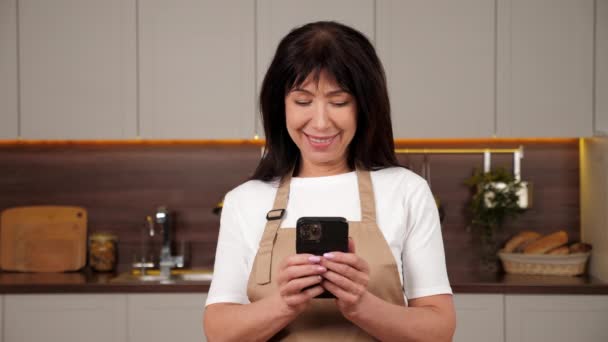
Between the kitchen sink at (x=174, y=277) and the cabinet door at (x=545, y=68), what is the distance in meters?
1.53

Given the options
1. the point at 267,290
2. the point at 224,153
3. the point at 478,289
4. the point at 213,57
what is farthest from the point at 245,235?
the point at 224,153

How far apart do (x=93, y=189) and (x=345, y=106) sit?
8.22 ft

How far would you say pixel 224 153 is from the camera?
3.45m

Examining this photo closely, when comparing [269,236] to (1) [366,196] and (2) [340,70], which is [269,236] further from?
(2) [340,70]

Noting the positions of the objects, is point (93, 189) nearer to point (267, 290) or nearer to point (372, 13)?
point (372, 13)

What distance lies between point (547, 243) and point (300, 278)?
91.5 inches

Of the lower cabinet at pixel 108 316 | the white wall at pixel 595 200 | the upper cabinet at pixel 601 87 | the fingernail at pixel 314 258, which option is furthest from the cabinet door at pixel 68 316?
the upper cabinet at pixel 601 87

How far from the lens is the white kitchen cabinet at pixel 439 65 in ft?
10.0

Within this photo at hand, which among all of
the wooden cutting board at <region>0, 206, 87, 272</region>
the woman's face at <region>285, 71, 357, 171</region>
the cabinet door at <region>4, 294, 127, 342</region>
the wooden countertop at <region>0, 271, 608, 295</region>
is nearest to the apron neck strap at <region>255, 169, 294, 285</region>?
the woman's face at <region>285, 71, 357, 171</region>

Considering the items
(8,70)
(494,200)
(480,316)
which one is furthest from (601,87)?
(8,70)

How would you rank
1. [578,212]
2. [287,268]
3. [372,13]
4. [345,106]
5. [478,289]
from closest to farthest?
[287,268], [345,106], [478,289], [372,13], [578,212]

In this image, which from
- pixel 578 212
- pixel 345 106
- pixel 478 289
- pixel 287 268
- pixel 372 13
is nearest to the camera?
pixel 287 268

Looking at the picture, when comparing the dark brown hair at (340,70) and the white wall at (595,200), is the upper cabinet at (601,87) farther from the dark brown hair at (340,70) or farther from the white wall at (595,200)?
the dark brown hair at (340,70)

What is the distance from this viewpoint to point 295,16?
10.1 feet
